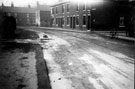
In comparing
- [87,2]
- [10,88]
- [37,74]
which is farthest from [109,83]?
[87,2]

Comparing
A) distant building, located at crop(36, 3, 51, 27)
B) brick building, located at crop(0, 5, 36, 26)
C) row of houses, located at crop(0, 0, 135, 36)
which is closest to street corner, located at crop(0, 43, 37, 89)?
row of houses, located at crop(0, 0, 135, 36)

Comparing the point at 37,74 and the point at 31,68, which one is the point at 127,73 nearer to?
the point at 37,74

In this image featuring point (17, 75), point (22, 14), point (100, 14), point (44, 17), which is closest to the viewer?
point (17, 75)

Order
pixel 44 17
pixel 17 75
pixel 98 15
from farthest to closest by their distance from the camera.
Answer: pixel 44 17 < pixel 98 15 < pixel 17 75

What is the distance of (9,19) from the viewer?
22156 mm

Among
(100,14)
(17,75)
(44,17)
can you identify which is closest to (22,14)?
(44,17)

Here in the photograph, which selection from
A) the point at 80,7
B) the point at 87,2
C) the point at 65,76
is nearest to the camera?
the point at 65,76

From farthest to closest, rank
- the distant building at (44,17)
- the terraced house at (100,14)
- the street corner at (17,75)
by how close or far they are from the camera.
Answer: the distant building at (44,17), the terraced house at (100,14), the street corner at (17,75)

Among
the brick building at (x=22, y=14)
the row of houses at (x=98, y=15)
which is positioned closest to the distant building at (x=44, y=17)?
the brick building at (x=22, y=14)

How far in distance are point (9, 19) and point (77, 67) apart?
56.3ft

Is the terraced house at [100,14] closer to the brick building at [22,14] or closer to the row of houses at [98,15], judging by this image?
the row of houses at [98,15]

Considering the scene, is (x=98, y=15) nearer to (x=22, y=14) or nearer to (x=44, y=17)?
(x=44, y=17)

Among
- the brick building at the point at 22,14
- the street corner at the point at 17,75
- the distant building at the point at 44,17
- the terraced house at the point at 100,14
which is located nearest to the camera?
the street corner at the point at 17,75

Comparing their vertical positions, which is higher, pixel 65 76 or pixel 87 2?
pixel 87 2
